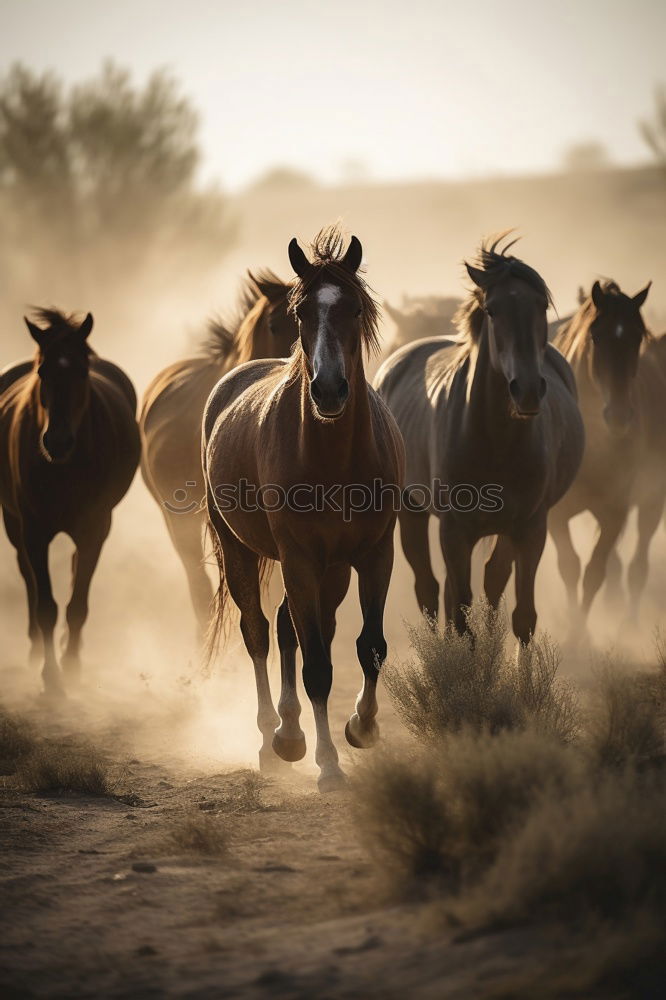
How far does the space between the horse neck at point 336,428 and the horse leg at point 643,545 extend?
17.5ft

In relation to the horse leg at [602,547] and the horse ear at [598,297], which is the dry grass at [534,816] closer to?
the horse leg at [602,547]

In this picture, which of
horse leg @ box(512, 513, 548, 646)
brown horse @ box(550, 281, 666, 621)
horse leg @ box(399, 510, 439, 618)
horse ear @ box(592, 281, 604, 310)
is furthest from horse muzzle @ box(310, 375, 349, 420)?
horse ear @ box(592, 281, 604, 310)

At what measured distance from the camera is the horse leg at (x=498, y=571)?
7145mm

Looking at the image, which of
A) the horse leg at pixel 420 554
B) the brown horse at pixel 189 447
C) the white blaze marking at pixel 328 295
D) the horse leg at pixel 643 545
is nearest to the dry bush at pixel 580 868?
the white blaze marking at pixel 328 295

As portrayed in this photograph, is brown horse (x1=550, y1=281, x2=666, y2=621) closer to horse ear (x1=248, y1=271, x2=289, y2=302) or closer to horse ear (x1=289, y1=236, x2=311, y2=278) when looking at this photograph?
horse ear (x1=248, y1=271, x2=289, y2=302)

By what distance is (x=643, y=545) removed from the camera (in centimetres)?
1005

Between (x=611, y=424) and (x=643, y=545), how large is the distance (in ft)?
7.29

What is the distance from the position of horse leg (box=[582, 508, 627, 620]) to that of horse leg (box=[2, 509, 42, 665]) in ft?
15.5

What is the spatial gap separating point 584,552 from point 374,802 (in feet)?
33.2

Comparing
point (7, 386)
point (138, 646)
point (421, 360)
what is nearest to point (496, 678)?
point (421, 360)

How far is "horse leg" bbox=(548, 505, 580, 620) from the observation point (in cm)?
918

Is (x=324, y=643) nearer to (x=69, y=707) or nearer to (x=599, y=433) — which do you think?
(x=69, y=707)

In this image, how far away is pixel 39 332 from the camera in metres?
7.98

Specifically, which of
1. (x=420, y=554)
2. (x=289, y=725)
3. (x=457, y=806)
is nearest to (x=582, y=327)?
(x=420, y=554)
